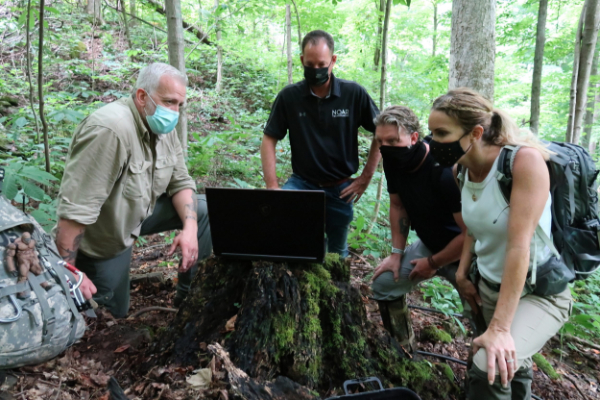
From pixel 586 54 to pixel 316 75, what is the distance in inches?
170

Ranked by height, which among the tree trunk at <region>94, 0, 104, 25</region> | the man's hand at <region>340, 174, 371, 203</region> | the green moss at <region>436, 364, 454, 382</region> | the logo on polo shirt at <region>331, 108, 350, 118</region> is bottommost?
the green moss at <region>436, 364, 454, 382</region>

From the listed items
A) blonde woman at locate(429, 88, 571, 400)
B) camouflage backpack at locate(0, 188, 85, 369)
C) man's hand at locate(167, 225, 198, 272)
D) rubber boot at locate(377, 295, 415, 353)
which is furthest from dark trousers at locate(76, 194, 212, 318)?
blonde woman at locate(429, 88, 571, 400)

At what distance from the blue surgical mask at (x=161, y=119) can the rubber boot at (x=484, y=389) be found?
2525 mm

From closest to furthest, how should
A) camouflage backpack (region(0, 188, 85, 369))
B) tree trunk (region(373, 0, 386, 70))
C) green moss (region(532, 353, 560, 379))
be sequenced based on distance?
camouflage backpack (region(0, 188, 85, 369)) → green moss (region(532, 353, 560, 379)) → tree trunk (region(373, 0, 386, 70))

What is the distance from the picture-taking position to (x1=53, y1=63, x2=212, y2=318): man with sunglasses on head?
8.23ft

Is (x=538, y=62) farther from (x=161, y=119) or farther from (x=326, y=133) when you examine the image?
(x=161, y=119)

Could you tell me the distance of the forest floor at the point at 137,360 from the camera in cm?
190

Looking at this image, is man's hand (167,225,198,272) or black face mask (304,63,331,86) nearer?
man's hand (167,225,198,272)

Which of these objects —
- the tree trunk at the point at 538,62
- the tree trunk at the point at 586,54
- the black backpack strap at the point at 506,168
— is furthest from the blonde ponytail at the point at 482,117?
the tree trunk at the point at 538,62

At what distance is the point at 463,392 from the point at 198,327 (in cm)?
175

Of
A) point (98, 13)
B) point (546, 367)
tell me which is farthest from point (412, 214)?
point (98, 13)

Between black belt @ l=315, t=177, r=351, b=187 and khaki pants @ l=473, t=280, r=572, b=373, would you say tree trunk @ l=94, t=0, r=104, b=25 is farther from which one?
khaki pants @ l=473, t=280, r=572, b=373

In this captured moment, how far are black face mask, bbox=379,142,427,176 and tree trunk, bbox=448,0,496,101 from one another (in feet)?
2.89

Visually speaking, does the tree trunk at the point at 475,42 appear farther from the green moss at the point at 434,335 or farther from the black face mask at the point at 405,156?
the green moss at the point at 434,335
